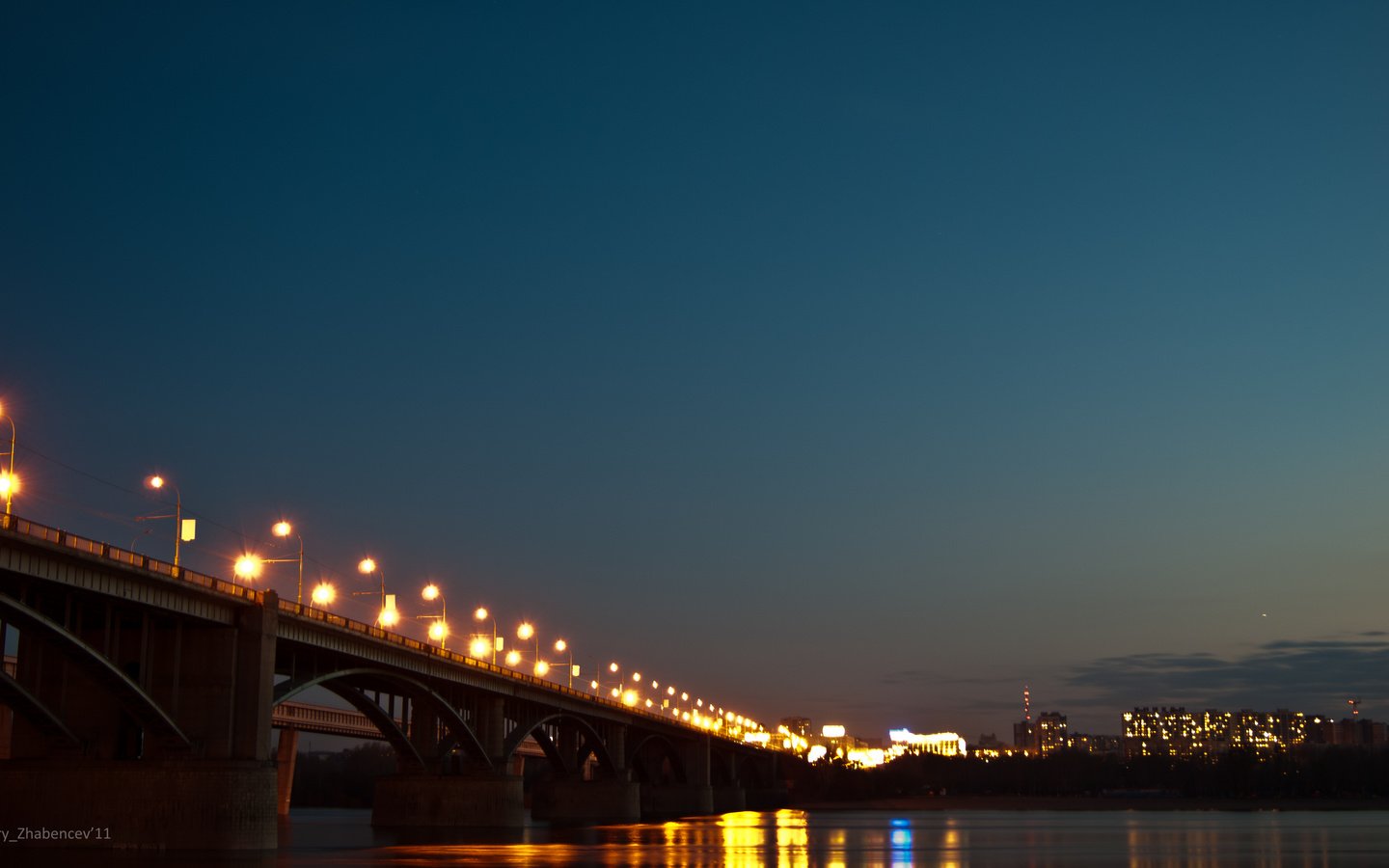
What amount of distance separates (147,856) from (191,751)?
6295mm

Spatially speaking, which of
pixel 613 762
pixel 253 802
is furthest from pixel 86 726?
pixel 613 762

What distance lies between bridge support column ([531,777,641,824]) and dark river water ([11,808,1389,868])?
22.2 m

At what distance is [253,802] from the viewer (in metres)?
57.9

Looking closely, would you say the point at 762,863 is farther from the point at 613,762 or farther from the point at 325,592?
the point at 613,762

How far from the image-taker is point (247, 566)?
61.5m

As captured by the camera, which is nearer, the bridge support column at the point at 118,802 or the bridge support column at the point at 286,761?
the bridge support column at the point at 118,802

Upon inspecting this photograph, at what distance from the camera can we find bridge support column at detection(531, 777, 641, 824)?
440 ft

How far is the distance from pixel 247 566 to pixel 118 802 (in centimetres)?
1098

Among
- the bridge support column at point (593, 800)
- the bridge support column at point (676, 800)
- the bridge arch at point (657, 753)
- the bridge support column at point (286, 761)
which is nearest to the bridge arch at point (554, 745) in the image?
the bridge support column at point (593, 800)

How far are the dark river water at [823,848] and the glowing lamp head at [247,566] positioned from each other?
38.7 feet

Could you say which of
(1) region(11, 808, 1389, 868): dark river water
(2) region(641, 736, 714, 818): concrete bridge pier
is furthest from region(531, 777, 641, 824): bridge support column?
(1) region(11, 808, 1389, 868): dark river water

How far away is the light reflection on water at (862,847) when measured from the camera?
6134 cm

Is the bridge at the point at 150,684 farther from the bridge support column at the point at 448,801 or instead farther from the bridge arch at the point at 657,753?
the bridge arch at the point at 657,753

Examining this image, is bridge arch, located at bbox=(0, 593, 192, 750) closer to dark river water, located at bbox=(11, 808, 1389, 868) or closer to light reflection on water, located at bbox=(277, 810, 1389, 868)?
Result: dark river water, located at bbox=(11, 808, 1389, 868)
